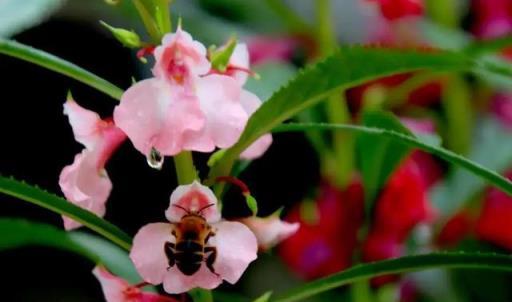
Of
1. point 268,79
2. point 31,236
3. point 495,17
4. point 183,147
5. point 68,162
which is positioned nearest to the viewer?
point 183,147

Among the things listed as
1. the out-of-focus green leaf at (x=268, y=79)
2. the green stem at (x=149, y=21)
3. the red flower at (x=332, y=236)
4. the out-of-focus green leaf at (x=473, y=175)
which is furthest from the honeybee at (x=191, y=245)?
the out-of-focus green leaf at (x=473, y=175)

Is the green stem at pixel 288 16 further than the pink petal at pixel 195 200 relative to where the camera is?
Yes

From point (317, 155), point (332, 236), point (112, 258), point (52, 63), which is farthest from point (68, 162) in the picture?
point (52, 63)

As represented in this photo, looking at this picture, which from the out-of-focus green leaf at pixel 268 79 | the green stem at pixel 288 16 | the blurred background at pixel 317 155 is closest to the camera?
the out-of-focus green leaf at pixel 268 79

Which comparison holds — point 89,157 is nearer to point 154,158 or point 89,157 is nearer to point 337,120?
point 154,158

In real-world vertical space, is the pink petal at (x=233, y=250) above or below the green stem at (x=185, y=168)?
below

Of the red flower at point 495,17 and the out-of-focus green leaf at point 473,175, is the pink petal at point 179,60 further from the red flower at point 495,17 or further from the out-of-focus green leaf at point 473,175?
the red flower at point 495,17
